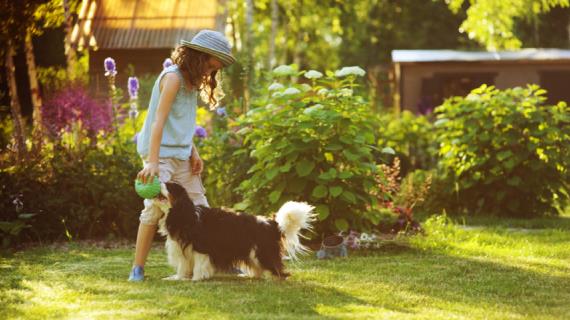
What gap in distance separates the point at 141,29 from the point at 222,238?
14.6 m

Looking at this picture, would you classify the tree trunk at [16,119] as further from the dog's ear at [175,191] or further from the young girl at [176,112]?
the dog's ear at [175,191]

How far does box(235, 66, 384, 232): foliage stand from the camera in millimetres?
8094

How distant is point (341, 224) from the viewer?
8.17 m

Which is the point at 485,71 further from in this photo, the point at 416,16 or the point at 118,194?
the point at 416,16

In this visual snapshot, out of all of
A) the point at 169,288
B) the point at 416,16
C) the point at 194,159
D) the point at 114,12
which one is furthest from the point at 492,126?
the point at 416,16

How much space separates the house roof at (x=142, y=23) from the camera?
19.7 m

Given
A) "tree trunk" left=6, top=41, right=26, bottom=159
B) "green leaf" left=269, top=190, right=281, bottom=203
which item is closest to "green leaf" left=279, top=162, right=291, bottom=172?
"green leaf" left=269, top=190, right=281, bottom=203

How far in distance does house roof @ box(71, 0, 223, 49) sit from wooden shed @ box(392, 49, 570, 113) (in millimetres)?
4293

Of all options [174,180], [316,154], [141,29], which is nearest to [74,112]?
[316,154]

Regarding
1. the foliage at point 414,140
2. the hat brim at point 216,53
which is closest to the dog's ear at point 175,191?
the hat brim at point 216,53

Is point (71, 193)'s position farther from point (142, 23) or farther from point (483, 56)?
point (483, 56)

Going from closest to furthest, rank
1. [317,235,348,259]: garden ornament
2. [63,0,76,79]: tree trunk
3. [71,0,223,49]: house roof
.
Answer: [317,235,348,259]: garden ornament
[63,0,76,79]: tree trunk
[71,0,223,49]: house roof

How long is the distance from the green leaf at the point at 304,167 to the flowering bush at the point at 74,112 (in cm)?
351

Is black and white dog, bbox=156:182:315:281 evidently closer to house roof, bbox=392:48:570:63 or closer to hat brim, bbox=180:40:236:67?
hat brim, bbox=180:40:236:67
